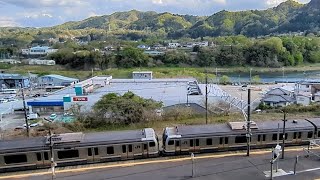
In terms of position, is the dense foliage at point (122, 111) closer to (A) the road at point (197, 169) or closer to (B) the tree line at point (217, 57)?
(A) the road at point (197, 169)

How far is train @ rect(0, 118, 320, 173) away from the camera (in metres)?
13.1

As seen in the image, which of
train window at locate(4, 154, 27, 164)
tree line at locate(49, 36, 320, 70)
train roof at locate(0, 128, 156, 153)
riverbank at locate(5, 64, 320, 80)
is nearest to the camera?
train window at locate(4, 154, 27, 164)

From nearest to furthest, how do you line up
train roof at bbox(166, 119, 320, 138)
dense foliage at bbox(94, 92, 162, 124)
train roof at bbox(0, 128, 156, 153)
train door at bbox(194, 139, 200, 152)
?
train roof at bbox(0, 128, 156, 153) → train door at bbox(194, 139, 200, 152) → train roof at bbox(166, 119, 320, 138) → dense foliage at bbox(94, 92, 162, 124)

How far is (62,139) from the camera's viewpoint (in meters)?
13.5

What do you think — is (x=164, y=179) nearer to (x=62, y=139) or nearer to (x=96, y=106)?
(x=62, y=139)

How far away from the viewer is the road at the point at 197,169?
1202cm

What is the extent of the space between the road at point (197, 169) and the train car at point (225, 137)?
2.25 ft

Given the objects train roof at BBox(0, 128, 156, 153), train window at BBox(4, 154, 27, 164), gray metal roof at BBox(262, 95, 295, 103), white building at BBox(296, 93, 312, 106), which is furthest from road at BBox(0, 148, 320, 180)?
white building at BBox(296, 93, 312, 106)

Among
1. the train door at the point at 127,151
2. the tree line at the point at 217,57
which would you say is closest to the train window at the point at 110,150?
the train door at the point at 127,151

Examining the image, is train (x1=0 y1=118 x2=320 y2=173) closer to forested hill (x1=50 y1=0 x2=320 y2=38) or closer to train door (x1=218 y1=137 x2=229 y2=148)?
train door (x1=218 y1=137 x2=229 y2=148)

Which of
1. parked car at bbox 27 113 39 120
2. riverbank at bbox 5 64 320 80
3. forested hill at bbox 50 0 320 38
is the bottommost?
parked car at bbox 27 113 39 120

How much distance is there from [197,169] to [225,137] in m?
2.76

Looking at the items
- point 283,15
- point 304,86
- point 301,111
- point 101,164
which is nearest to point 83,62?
point 304,86

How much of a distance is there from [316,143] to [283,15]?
6081 inches
